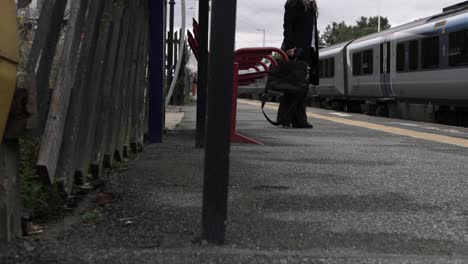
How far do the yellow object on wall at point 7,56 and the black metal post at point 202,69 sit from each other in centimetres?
350

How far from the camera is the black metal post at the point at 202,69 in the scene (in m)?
5.71

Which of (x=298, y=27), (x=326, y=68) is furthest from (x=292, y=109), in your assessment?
(x=326, y=68)

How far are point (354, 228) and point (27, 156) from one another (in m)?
1.91

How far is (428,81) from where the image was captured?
13703mm

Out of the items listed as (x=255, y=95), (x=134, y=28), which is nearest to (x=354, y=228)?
(x=134, y=28)

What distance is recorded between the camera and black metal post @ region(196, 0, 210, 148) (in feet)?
18.7

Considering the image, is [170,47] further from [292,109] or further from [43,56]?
[43,56]

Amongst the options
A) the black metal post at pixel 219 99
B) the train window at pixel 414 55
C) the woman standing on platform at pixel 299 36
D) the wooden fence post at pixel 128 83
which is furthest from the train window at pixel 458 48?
the black metal post at pixel 219 99

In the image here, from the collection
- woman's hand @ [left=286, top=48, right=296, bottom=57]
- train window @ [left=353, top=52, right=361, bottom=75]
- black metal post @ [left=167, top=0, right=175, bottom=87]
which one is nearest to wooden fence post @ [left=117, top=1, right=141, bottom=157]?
woman's hand @ [left=286, top=48, right=296, bottom=57]

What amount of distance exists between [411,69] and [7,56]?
13896 mm

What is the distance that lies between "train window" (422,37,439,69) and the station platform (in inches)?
333

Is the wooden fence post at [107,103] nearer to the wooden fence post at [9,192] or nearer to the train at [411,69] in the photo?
the wooden fence post at [9,192]

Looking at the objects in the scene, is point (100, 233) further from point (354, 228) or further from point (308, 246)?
point (354, 228)

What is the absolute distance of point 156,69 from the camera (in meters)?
5.87
